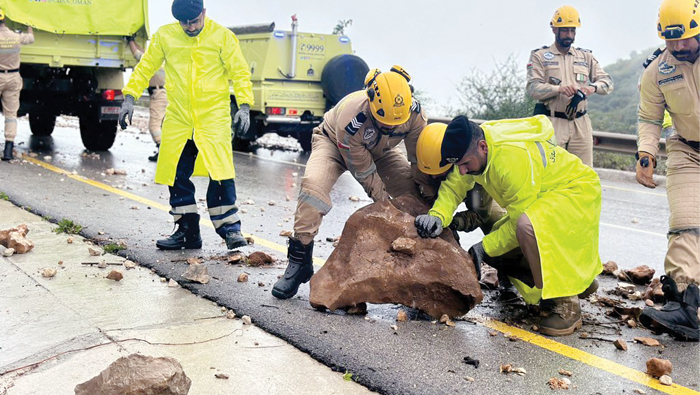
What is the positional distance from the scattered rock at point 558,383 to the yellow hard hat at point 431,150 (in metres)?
1.57

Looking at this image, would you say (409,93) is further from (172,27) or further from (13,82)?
(13,82)

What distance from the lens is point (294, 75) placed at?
14109 mm

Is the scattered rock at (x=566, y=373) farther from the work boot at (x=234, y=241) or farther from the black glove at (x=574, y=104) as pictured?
the black glove at (x=574, y=104)

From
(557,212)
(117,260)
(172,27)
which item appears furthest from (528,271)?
(172,27)

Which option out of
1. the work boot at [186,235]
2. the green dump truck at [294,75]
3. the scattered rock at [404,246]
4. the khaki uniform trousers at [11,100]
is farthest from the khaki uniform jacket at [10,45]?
the scattered rock at [404,246]

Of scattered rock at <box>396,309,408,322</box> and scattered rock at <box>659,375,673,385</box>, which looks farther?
scattered rock at <box>396,309,408,322</box>

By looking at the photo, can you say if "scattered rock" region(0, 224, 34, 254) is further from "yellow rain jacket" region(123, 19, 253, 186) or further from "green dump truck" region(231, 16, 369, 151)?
"green dump truck" region(231, 16, 369, 151)

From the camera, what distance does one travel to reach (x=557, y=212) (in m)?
4.59

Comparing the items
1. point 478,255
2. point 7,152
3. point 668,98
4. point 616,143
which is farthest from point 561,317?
point 616,143

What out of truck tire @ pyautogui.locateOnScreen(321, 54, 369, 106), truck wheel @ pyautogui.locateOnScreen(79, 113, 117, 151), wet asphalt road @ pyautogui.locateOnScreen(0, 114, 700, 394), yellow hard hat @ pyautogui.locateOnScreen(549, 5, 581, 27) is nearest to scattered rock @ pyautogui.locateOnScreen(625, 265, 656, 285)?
wet asphalt road @ pyautogui.locateOnScreen(0, 114, 700, 394)

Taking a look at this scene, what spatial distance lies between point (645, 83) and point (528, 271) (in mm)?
1407

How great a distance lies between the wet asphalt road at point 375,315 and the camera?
3947mm

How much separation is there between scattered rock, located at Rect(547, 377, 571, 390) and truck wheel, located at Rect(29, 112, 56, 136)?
12.6 meters

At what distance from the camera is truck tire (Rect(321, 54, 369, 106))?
46.1 feet
